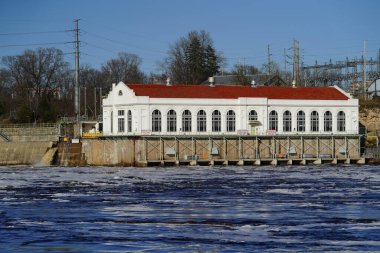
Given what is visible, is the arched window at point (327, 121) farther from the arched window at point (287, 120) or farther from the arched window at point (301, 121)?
the arched window at point (287, 120)

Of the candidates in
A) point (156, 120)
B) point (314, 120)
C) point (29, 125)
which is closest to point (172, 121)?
point (156, 120)

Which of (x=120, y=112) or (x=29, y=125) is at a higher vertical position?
(x=120, y=112)

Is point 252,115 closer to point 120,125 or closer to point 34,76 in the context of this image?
point 120,125

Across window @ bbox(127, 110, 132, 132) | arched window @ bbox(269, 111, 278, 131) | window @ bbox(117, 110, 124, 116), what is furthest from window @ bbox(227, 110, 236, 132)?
window @ bbox(117, 110, 124, 116)

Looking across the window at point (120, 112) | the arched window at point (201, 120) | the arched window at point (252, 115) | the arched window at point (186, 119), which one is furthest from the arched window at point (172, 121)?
the arched window at point (252, 115)

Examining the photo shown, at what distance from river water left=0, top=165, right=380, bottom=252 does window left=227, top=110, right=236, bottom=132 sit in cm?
3308

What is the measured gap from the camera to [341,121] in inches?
4574

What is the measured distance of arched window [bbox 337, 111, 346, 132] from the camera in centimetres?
11591

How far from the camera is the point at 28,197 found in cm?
5962

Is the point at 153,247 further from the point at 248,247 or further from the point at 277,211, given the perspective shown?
the point at 277,211

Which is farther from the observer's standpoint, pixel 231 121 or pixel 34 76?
pixel 34 76

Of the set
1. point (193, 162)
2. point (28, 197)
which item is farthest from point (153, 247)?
point (193, 162)

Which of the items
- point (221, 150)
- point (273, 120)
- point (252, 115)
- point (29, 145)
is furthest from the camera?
point (29, 145)

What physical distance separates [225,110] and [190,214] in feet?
207
